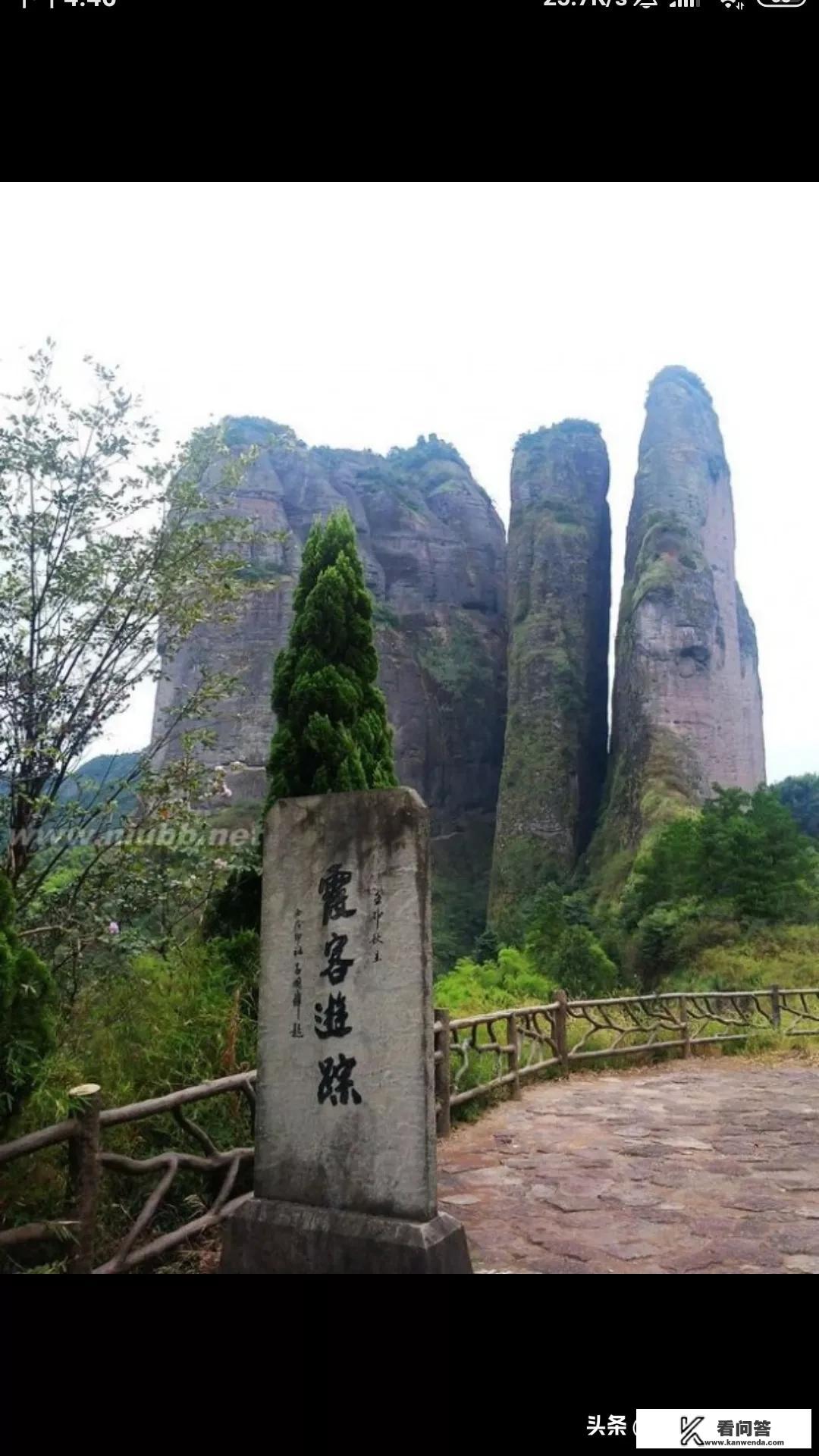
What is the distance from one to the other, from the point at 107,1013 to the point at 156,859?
4.00ft

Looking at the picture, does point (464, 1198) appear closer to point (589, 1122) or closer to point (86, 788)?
point (589, 1122)

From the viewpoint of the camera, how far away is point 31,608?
5.56 metres

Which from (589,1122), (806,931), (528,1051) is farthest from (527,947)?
(589,1122)

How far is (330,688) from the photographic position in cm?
668

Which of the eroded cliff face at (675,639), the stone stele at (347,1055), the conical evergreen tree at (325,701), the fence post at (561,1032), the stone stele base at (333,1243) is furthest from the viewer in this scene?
the eroded cliff face at (675,639)

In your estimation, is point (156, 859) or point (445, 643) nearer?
point (156, 859)

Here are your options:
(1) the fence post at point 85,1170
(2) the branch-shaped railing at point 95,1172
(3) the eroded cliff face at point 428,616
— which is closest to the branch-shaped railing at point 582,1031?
(2) the branch-shaped railing at point 95,1172

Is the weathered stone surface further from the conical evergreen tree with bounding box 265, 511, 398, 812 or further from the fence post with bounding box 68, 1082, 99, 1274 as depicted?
the conical evergreen tree with bounding box 265, 511, 398, 812

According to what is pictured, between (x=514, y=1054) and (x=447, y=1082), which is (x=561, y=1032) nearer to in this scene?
(x=514, y=1054)

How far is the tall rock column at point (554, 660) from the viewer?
3322 cm

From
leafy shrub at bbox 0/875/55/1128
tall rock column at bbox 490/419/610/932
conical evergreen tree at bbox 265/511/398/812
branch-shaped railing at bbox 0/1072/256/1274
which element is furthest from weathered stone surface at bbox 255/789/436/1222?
tall rock column at bbox 490/419/610/932

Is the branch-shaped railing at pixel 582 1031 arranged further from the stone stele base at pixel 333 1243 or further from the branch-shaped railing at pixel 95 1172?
the stone stele base at pixel 333 1243

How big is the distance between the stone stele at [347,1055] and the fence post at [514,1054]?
4815 mm

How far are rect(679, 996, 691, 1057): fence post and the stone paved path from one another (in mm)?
2482
